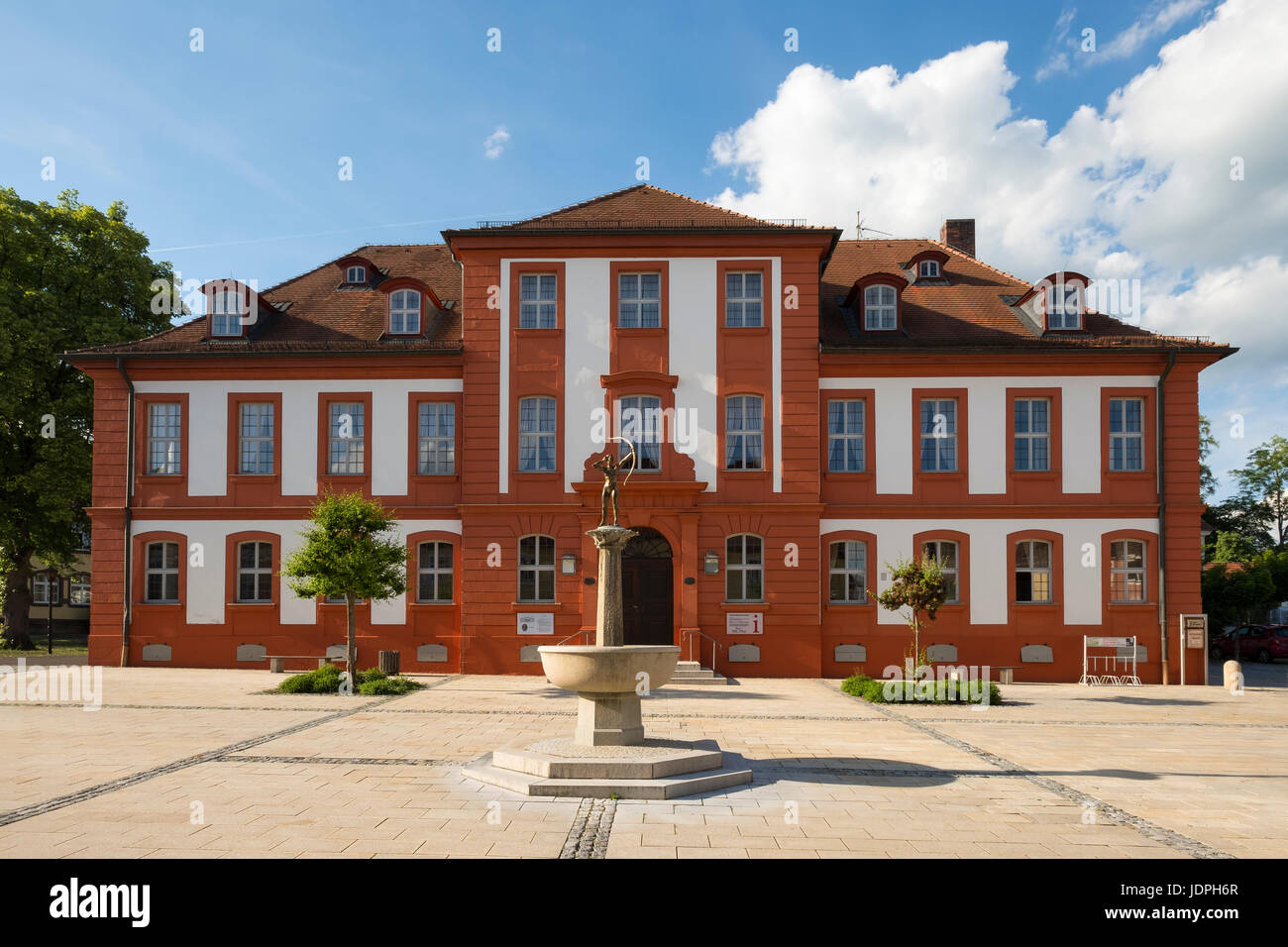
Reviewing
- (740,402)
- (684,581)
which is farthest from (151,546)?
(740,402)

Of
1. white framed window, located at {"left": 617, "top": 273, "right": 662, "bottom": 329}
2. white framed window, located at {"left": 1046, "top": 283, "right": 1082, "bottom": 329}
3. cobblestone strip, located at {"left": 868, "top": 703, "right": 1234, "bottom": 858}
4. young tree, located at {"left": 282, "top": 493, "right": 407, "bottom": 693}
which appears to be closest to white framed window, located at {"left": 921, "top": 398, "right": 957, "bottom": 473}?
white framed window, located at {"left": 1046, "top": 283, "right": 1082, "bottom": 329}

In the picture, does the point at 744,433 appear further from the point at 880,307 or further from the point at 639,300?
the point at 880,307

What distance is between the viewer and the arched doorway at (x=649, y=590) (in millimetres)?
23125

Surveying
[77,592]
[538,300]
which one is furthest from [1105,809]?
[77,592]

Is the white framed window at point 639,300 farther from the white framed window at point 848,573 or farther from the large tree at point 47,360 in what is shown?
the large tree at point 47,360

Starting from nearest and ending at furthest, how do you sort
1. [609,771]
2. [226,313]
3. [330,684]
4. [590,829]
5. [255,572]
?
[590,829], [609,771], [330,684], [255,572], [226,313]

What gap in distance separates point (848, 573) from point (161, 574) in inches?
704

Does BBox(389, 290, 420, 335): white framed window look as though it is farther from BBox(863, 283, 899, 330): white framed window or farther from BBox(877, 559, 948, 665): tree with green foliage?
BBox(877, 559, 948, 665): tree with green foliage

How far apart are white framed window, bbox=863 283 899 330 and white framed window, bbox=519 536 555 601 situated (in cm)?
1032

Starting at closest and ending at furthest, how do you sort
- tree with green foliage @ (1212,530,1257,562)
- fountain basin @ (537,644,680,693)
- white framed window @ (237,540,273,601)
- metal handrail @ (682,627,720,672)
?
fountain basin @ (537,644,680,693) < metal handrail @ (682,627,720,672) < white framed window @ (237,540,273,601) < tree with green foliage @ (1212,530,1257,562)

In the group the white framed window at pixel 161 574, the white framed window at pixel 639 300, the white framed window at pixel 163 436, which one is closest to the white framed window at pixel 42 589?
the white framed window at pixel 161 574

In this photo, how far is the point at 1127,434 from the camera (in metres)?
23.9

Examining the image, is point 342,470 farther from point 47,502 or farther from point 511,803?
point 511,803

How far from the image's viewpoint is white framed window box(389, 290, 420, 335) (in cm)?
2488
